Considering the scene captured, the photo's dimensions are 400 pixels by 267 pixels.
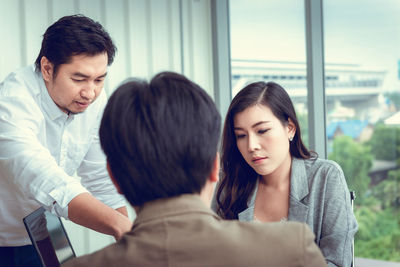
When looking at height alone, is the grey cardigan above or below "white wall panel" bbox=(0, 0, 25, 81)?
below

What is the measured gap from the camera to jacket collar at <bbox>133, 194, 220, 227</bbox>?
94cm

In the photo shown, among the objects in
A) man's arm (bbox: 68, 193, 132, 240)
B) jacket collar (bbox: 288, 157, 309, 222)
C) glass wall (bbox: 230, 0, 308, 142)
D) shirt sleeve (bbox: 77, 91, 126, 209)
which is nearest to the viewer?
man's arm (bbox: 68, 193, 132, 240)

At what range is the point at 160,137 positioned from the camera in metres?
0.95

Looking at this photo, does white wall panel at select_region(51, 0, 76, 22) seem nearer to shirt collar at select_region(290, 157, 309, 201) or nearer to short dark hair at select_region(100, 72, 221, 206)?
shirt collar at select_region(290, 157, 309, 201)

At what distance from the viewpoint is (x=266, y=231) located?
3.01ft

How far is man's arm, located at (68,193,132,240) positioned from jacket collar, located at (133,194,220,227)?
40 centimetres

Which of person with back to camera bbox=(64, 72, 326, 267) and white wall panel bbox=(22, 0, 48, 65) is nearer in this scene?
person with back to camera bbox=(64, 72, 326, 267)

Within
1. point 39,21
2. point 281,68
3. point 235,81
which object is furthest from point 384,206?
point 39,21

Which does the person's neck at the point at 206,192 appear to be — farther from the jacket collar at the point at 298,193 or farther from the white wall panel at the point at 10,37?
the white wall panel at the point at 10,37

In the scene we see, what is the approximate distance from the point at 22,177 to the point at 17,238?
480mm

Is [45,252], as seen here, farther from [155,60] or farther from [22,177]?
[155,60]

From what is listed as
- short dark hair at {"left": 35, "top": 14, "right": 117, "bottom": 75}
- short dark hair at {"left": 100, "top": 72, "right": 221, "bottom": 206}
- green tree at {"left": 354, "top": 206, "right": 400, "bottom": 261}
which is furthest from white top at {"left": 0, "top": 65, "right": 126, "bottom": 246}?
green tree at {"left": 354, "top": 206, "right": 400, "bottom": 261}

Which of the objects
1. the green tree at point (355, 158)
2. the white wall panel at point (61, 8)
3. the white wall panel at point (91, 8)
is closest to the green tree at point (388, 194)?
the green tree at point (355, 158)

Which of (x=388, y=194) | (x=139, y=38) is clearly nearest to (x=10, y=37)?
(x=139, y=38)
